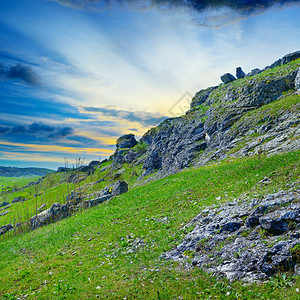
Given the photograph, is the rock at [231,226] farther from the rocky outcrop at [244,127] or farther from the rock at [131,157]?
the rock at [131,157]

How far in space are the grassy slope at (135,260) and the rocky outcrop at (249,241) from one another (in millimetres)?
777

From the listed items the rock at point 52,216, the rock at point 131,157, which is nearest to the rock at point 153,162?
the rock at point 52,216

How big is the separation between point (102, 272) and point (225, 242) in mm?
9441

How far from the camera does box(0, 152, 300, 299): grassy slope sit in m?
10.1

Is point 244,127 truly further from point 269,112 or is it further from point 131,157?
point 131,157

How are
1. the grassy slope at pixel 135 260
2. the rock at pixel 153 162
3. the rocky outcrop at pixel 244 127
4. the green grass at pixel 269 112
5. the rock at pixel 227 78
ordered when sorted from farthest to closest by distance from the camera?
the rock at pixel 227 78 → the rock at pixel 153 162 → the green grass at pixel 269 112 → the rocky outcrop at pixel 244 127 → the grassy slope at pixel 135 260

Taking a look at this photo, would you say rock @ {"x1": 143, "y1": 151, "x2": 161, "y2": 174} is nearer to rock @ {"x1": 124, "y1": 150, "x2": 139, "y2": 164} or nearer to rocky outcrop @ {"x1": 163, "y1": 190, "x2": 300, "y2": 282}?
rock @ {"x1": 124, "y1": 150, "x2": 139, "y2": 164}

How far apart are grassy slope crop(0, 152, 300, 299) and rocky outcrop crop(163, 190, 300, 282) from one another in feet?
2.55

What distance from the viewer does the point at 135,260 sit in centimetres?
1498

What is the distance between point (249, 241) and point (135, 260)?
881 centimetres

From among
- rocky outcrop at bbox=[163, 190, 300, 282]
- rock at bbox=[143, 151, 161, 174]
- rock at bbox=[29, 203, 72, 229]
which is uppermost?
rock at bbox=[143, 151, 161, 174]

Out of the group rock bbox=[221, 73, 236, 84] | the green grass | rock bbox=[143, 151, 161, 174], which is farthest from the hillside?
rock bbox=[221, 73, 236, 84]

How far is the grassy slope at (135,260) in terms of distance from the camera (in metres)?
10.1

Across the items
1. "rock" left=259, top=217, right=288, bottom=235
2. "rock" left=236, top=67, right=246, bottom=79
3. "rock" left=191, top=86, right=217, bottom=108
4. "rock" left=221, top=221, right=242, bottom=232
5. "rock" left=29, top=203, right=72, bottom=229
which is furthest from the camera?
"rock" left=191, top=86, right=217, bottom=108
